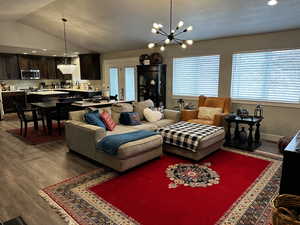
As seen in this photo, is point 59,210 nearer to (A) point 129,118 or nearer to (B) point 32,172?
(B) point 32,172

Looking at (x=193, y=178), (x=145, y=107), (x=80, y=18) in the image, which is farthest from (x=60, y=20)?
(x=193, y=178)

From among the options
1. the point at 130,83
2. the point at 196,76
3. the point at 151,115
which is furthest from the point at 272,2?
the point at 130,83

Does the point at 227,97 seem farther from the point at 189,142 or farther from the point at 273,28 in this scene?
the point at 189,142

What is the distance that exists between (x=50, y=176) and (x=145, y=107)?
2584 mm

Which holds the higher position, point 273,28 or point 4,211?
point 273,28

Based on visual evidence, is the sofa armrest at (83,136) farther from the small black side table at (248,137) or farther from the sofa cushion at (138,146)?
the small black side table at (248,137)

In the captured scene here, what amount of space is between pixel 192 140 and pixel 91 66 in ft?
21.8

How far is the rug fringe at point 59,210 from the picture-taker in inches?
83.4

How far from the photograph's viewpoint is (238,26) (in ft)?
14.8

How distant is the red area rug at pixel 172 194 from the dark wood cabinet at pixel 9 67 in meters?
7.59

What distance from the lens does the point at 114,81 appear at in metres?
8.38

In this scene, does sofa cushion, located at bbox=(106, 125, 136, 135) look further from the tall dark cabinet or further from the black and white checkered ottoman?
the tall dark cabinet

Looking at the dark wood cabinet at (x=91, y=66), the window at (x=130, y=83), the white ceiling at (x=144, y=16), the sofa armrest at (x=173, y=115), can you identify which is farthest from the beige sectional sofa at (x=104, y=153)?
the dark wood cabinet at (x=91, y=66)

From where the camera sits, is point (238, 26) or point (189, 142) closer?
point (189, 142)
